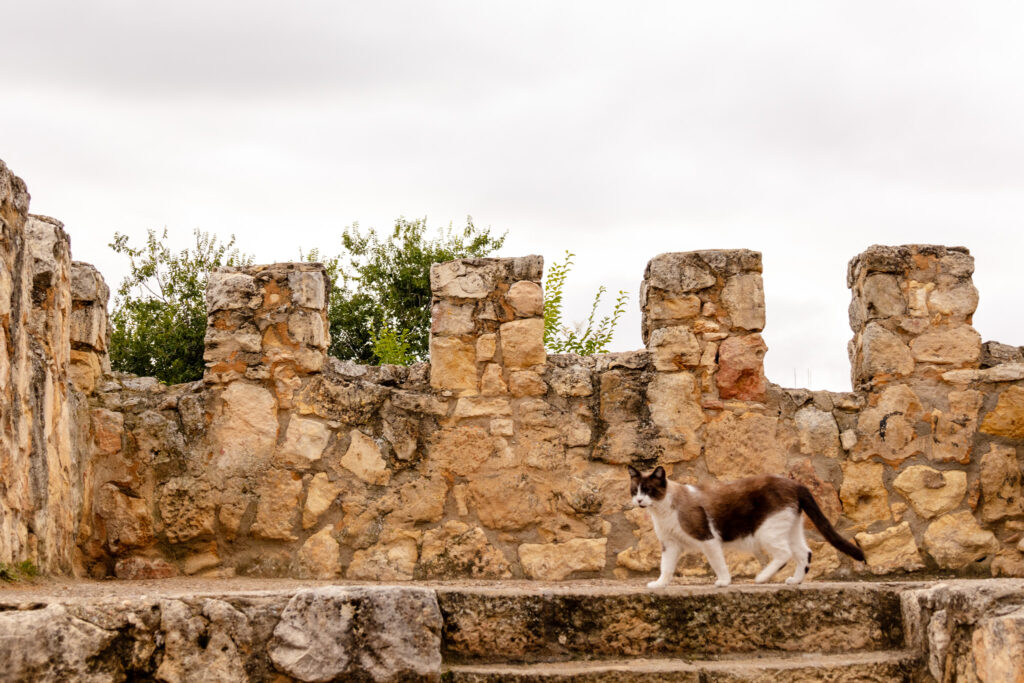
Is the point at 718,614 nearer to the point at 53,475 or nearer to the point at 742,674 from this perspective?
the point at 742,674

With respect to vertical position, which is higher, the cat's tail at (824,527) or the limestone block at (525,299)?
the limestone block at (525,299)

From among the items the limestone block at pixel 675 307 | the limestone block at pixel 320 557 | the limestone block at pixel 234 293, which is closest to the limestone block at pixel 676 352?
the limestone block at pixel 675 307

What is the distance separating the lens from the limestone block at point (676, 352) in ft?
21.5

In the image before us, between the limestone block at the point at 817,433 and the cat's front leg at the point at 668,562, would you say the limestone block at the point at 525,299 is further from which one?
the cat's front leg at the point at 668,562

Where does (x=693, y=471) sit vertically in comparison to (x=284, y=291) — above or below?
below

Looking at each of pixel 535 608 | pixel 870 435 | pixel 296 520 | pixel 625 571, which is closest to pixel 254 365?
pixel 296 520

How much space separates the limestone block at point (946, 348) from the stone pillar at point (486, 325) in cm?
224

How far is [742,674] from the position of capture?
12.6 ft

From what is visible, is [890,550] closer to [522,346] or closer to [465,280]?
[522,346]

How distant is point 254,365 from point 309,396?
364mm

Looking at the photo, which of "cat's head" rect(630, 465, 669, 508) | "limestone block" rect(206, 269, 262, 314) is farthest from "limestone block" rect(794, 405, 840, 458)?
"limestone block" rect(206, 269, 262, 314)

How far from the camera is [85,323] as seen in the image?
648cm

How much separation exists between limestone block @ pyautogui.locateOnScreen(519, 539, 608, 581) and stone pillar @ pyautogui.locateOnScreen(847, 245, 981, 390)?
6.31 feet

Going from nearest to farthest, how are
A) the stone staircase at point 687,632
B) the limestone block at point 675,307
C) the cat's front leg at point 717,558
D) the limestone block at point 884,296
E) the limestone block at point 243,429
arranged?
the stone staircase at point 687,632
the cat's front leg at point 717,558
the limestone block at point 243,429
the limestone block at point 675,307
the limestone block at point 884,296
